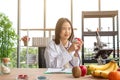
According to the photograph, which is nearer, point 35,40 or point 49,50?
point 49,50

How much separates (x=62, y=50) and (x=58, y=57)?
0.28 feet

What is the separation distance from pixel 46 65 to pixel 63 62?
8.3 inches

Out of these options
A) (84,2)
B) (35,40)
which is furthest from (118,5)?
(35,40)

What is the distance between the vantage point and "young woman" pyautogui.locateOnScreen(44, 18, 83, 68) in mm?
2458

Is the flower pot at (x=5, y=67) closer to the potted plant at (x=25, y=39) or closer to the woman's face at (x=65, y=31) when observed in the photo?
the woman's face at (x=65, y=31)

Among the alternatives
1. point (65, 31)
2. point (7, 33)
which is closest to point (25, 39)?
point (7, 33)

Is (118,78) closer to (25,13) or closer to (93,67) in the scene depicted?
(93,67)

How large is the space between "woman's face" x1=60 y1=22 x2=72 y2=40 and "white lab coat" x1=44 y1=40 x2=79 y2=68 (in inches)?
3.4

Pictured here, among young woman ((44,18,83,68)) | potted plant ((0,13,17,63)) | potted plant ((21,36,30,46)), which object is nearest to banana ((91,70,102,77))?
young woman ((44,18,83,68))

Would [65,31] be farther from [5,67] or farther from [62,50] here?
[5,67]

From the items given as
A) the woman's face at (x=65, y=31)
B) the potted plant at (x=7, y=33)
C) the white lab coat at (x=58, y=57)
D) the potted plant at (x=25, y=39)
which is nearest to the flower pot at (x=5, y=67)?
the white lab coat at (x=58, y=57)

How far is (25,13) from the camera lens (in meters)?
6.90

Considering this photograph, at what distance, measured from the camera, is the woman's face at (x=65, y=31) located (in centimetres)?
257

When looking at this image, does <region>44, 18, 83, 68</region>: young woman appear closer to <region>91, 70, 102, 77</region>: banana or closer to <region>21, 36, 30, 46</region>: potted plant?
<region>91, 70, 102, 77</region>: banana
